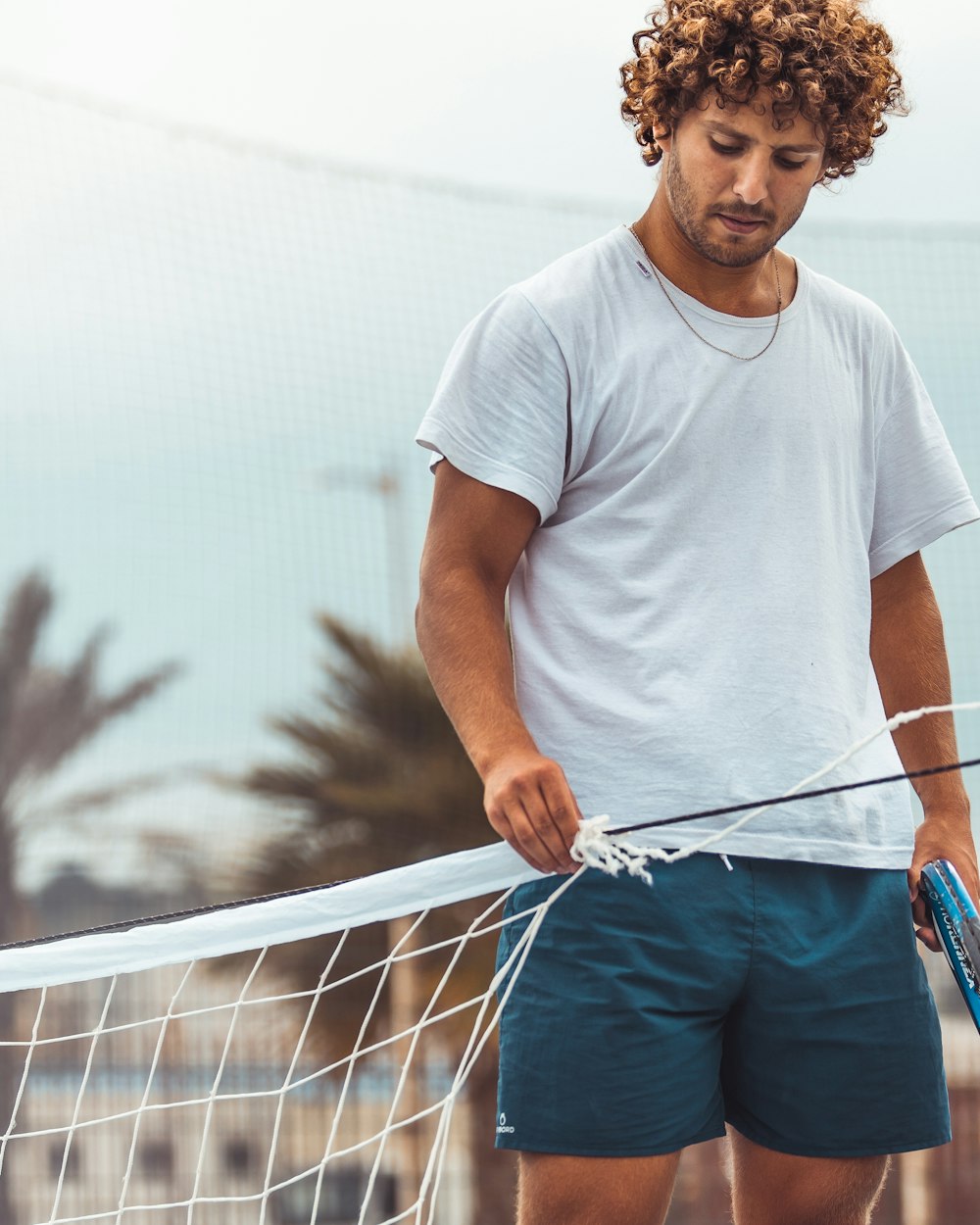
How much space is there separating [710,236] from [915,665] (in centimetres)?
44

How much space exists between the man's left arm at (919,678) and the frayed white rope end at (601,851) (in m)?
0.34

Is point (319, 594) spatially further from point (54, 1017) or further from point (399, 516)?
point (54, 1017)

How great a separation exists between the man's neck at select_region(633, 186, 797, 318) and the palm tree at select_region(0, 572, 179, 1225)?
16.0 ft

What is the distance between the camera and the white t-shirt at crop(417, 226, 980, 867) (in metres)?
1.22

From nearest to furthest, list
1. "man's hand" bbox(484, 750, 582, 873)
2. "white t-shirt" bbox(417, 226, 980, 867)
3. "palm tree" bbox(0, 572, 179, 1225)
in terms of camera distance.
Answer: "man's hand" bbox(484, 750, 582, 873)
"white t-shirt" bbox(417, 226, 980, 867)
"palm tree" bbox(0, 572, 179, 1225)

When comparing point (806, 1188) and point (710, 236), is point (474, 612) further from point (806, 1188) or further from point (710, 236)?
point (806, 1188)

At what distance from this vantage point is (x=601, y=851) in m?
1.14

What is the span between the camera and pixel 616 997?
3.85ft

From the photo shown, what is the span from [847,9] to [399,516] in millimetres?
4704

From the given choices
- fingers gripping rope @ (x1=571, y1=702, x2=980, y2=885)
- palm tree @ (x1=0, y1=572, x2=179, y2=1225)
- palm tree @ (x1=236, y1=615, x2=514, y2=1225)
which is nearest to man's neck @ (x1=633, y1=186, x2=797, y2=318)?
fingers gripping rope @ (x1=571, y1=702, x2=980, y2=885)

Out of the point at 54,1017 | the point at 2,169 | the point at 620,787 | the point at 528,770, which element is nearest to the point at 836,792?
the point at 620,787

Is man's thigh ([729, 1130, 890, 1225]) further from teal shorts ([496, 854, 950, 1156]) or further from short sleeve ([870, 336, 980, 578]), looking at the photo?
short sleeve ([870, 336, 980, 578])

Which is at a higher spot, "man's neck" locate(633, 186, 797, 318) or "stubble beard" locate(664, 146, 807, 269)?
"stubble beard" locate(664, 146, 807, 269)

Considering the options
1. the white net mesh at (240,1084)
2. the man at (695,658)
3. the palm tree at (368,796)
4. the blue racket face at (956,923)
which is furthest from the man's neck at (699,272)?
the palm tree at (368,796)
